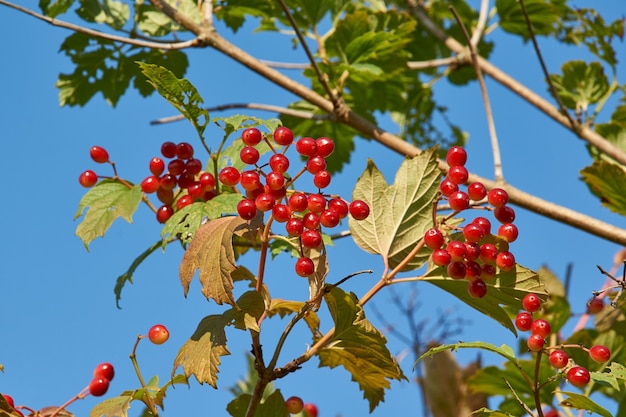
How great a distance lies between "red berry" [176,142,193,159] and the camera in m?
2.03

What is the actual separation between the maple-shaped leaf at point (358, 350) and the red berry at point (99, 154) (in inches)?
35.0

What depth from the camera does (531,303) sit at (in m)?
1.63

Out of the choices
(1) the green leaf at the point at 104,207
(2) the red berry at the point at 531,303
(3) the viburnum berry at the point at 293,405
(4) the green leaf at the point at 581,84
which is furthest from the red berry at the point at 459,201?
(4) the green leaf at the point at 581,84

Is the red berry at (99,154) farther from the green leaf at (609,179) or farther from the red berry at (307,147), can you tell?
the green leaf at (609,179)

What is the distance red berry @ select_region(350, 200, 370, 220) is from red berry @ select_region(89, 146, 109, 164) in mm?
921

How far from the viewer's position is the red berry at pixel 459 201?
1604mm

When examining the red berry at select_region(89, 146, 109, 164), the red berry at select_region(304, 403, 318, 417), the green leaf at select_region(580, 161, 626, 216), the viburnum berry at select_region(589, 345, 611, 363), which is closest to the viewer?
the viburnum berry at select_region(589, 345, 611, 363)

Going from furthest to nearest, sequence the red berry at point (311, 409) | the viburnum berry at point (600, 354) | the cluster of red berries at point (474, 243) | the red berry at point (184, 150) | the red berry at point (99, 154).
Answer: the red berry at point (311, 409) < the red berry at point (99, 154) < the red berry at point (184, 150) < the viburnum berry at point (600, 354) < the cluster of red berries at point (474, 243)

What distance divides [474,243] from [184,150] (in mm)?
827

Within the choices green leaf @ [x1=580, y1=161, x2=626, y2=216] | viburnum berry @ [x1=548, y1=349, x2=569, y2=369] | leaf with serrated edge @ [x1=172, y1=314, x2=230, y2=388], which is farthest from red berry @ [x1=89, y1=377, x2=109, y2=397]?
green leaf @ [x1=580, y1=161, x2=626, y2=216]

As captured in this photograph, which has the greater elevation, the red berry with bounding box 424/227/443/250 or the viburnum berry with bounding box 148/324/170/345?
the red berry with bounding box 424/227/443/250

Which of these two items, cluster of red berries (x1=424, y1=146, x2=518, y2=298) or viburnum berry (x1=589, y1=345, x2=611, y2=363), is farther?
viburnum berry (x1=589, y1=345, x2=611, y2=363)

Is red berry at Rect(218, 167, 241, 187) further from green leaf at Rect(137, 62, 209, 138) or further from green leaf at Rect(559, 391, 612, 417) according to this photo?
green leaf at Rect(559, 391, 612, 417)

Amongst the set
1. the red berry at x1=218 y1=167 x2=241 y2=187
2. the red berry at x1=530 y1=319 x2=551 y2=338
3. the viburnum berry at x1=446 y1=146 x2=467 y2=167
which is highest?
the viburnum berry at x1=446 y1=146 x2=467 y2=167
